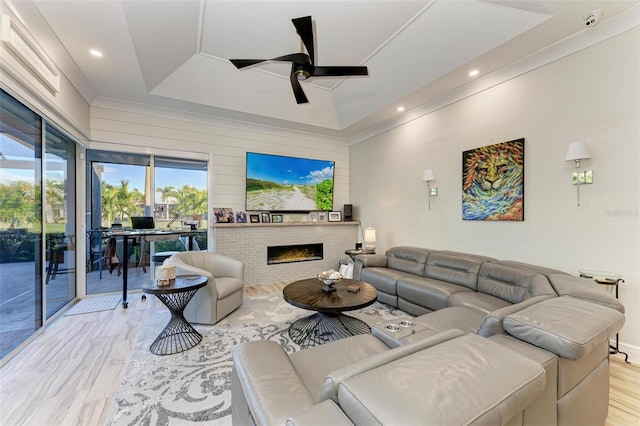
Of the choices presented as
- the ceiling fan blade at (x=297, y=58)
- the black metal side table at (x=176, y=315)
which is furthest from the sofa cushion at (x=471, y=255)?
the black metal side table at (x=176, y=315)

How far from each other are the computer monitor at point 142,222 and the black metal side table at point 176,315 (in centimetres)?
190

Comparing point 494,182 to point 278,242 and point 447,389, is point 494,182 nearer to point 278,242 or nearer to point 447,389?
point 447,389

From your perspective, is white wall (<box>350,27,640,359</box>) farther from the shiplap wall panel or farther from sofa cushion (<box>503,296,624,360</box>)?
the shiplap wall panel

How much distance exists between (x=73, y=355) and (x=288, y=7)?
13.7 ft

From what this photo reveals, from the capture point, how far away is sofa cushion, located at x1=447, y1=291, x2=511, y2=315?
2.64 metres

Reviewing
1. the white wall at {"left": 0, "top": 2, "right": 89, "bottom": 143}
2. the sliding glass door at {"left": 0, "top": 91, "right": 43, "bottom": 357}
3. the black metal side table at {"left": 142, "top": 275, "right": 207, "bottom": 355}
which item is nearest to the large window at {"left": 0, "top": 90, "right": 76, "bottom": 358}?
the sliding glass door at {"left": 0, "top": 91, "right": 43, "bottom": 357}

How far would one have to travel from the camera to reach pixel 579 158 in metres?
2.70

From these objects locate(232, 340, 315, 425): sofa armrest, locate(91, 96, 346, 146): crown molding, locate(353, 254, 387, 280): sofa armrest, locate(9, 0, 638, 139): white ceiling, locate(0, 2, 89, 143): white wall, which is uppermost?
locate(9, 0, 638, 139): white ceiling

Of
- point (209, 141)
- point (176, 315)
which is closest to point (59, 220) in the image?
point (176, 315)

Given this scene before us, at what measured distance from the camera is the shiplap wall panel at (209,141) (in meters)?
4.30

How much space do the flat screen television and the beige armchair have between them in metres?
1.59

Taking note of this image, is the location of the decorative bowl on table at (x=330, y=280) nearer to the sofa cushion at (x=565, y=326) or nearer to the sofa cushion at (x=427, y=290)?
the sofa cushion at (x=427, y=290)

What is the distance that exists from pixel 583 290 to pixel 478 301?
35.8 inches

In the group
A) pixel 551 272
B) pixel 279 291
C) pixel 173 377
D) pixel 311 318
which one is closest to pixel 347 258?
pixel 279 291
